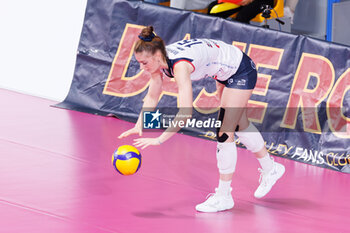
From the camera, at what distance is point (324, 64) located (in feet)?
21.2

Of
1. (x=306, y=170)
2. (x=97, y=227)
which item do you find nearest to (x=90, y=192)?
(x=97, y=227)

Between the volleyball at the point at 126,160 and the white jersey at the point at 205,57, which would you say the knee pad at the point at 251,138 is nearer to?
the white jersey at the point at 205,57

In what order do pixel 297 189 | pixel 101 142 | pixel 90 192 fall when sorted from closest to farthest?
1. pixel 90 192
2. pixel 297 189
3. pixel 101 142

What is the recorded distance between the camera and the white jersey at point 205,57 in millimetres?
4086

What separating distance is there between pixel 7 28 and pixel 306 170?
200 inches

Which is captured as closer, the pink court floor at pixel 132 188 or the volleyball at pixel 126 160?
the pink court floor at pixel 132 188

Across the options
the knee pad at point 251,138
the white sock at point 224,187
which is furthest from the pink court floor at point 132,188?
the knee pad at point 251,138

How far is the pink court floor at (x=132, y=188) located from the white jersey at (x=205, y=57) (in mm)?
1142

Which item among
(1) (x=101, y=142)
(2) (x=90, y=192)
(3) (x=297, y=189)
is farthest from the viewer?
(1) (x=101, y=142)

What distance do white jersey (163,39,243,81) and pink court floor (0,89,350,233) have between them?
1.14m

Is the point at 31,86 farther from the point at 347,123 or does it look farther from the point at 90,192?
the point at 347,123

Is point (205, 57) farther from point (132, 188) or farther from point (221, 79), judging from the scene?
point (132, 188)

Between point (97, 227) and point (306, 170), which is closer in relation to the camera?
point (97, 227)

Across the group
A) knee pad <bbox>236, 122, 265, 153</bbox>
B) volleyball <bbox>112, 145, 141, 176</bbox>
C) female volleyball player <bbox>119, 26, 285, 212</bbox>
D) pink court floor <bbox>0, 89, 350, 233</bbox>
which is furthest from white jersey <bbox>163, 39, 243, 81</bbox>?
pink court floor <bbox>0, 89, 350, 233</bbox>
